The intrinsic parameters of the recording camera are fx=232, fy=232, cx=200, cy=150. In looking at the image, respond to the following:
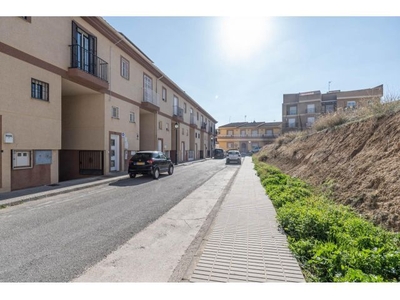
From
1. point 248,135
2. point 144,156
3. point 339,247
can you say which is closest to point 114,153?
point 144,156

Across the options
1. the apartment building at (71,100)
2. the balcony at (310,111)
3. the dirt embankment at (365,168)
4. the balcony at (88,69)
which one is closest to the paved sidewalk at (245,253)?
the dirt embankment at (365,168)

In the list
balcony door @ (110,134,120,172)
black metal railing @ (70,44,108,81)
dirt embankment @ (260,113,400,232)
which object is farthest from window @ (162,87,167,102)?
dirt embankment @ (260,113,400,232)

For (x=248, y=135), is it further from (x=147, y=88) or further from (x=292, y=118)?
(x=147, y=88)

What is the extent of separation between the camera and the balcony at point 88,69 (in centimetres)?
1184

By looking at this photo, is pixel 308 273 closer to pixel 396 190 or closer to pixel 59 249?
pixel 396 190

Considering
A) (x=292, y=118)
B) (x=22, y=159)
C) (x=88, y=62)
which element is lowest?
(x=22, y=159)

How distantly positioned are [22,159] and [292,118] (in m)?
55.2

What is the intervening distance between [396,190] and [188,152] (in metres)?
29.7

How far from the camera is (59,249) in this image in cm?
402

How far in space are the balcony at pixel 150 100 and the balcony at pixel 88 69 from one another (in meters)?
4.95

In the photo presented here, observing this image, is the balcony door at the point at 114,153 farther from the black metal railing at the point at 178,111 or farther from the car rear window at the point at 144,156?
the black metal railing at the point at 178,111

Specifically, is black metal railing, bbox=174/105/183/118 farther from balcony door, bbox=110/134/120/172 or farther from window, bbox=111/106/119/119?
balcony door, bbox=110/134/120/172

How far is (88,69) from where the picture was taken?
13398 mm

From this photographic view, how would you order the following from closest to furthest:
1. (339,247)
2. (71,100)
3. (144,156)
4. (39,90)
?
(339,247) → (39,90) → (144,156) → (71,100)
